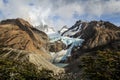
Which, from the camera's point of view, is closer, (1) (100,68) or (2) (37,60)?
(1) (100,68)

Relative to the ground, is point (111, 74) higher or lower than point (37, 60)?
lower

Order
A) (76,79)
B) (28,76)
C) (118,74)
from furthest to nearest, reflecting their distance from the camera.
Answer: (76,79) → (28,76) → (118,74)

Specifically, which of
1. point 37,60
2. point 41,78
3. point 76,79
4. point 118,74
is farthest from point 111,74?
point 37,60

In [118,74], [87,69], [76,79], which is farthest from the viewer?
[76,79]

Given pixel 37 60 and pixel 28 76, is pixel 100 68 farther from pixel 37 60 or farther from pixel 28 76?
pixel 37 60

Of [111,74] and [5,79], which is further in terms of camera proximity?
[5,79]

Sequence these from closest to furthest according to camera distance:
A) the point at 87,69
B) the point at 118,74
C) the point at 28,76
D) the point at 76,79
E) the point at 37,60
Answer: the point at 118,74 → the point at 87,69 → the point at 28,76 → the point at 76,79 → the point at 37,60

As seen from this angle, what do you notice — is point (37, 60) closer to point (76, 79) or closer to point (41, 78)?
point (76, 79)

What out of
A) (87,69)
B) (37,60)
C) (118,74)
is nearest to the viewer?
(118,74)

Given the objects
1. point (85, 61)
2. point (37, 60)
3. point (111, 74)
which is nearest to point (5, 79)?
point (85, 61)
